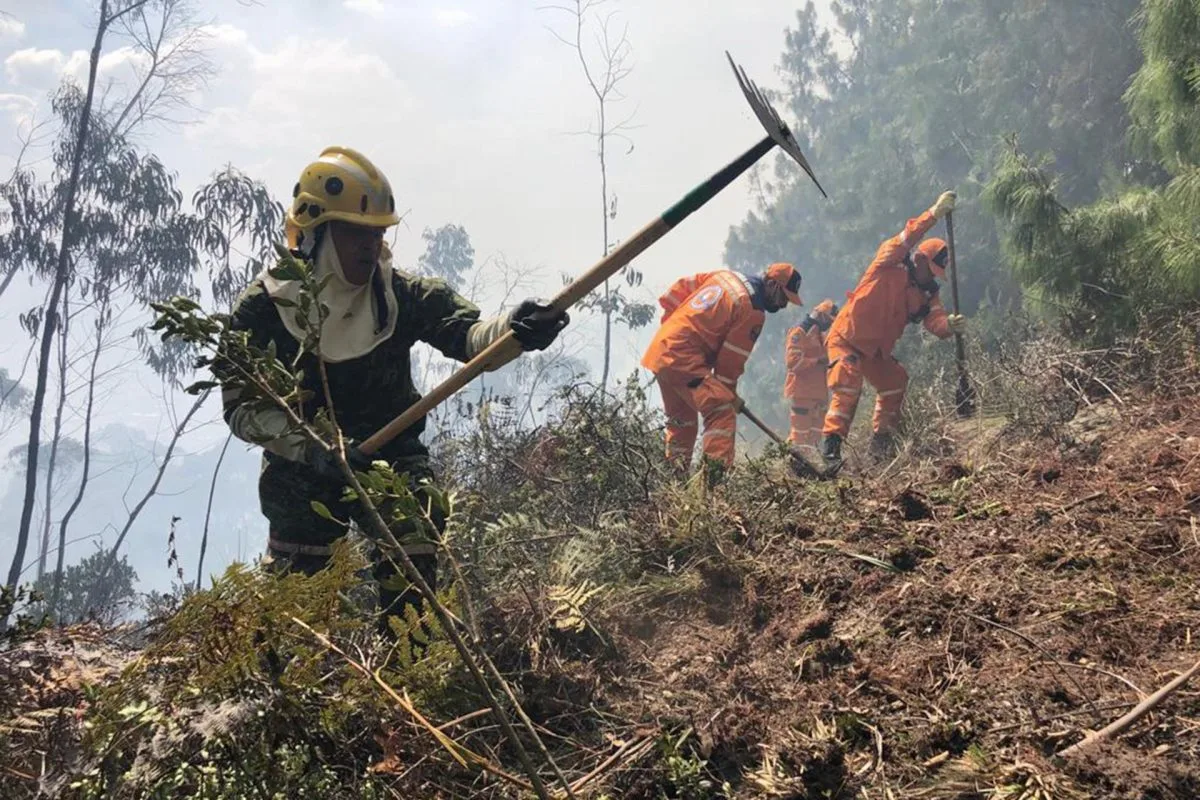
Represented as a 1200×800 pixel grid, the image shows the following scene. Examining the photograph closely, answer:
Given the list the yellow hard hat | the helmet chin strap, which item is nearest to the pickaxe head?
the yellow hard hat

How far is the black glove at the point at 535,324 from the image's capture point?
2598mm

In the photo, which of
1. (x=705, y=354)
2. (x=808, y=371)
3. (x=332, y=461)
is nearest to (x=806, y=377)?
(x=808, y=371)

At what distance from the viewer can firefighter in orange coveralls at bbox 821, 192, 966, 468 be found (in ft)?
22.6

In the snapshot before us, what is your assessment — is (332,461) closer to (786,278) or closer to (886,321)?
(786,278)

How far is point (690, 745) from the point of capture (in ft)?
5.90

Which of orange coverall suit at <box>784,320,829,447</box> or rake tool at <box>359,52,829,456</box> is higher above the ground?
rake tool at <box>359,52,829,456</box>

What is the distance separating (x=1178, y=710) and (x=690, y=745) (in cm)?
96

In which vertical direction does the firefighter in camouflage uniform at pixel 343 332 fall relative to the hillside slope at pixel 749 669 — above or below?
above

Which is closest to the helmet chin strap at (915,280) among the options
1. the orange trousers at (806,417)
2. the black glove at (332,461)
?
the orange trousers at (806,417)

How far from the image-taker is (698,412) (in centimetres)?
560

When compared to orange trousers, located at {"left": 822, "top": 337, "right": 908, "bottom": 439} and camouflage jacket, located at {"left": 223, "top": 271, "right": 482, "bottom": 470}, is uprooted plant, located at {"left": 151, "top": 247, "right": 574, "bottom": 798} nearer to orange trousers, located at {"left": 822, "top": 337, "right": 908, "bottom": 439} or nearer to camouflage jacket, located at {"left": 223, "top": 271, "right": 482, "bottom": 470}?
camouflage jacket, located at {"left": 223, "top": 271, "right": 482, "bottom": 470}

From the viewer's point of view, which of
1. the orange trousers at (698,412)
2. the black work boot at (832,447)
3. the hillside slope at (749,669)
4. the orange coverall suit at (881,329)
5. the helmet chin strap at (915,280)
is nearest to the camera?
the hillside slope at (749,669)

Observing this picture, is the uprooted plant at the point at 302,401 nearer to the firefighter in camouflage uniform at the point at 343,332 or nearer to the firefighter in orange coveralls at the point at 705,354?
the firefighter in camouflage uniform at the point at 343,332

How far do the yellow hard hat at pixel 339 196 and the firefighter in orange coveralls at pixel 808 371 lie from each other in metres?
8.16
